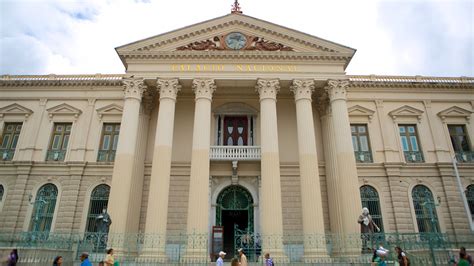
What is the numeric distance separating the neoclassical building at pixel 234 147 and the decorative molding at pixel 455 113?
11 cm

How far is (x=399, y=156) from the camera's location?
20.6 metres

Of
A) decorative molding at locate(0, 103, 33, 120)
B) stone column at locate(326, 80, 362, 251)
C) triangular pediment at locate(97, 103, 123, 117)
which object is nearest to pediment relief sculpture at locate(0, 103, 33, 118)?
decorative molding at locate(0, 103, 33, 120)

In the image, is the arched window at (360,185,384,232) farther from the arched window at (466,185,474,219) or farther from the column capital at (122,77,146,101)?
the column capital at (122,77,146,101)

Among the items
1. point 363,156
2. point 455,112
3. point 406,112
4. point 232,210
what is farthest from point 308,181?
point 455,112

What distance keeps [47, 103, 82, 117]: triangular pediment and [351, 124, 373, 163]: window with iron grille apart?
18.1 m

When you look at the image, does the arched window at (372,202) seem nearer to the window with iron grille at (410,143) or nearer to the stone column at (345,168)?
the window with iron grille at (410,143)

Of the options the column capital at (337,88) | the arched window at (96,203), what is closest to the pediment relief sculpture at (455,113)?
the column capital at (337,88)

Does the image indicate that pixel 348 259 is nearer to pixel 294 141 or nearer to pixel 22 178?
pixel 294 141

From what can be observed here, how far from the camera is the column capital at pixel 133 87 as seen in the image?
17.6 metres

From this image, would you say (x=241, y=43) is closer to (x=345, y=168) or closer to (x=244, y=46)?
(x=244, y=46)

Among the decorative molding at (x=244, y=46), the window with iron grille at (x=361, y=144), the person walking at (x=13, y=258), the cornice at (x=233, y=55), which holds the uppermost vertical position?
the decorative molding at (x=244, y=46)

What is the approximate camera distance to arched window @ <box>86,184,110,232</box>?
19266 millimetres

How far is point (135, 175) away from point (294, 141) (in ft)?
31.5

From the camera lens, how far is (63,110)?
21734 millimetres
